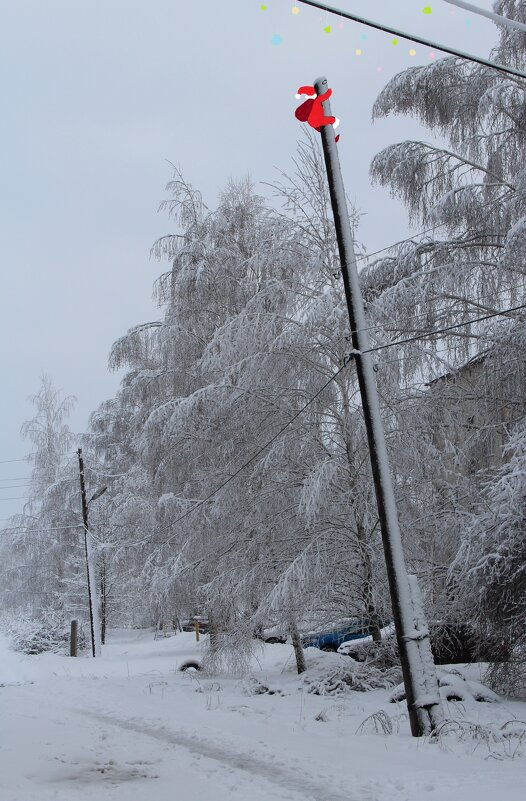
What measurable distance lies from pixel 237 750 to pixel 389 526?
2871 millimetres

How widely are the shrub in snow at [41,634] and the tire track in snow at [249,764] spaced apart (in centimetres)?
2225

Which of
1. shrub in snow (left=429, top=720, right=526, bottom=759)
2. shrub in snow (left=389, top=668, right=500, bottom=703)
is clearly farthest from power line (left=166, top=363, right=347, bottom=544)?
shrub in snow (left=429, top=720, right=526, bottom=759)

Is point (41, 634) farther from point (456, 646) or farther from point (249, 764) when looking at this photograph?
point (249, 764)

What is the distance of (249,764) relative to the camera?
24.2ft

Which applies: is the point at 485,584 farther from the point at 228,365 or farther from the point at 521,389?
the point at 228,365

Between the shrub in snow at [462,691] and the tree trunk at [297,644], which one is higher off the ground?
the tree trunk at [297,644]

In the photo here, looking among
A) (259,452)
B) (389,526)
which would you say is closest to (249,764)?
(389,526)

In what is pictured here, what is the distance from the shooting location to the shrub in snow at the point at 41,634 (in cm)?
3093

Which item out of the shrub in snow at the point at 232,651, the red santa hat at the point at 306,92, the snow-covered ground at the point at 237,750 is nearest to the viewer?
the snow-covered ground at the point at 237,750

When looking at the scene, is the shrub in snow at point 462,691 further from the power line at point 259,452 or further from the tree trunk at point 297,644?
the power line at point 259,452

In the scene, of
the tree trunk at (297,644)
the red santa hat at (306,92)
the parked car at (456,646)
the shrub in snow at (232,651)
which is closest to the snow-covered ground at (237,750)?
the parked car at (456,646)

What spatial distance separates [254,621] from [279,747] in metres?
5.70

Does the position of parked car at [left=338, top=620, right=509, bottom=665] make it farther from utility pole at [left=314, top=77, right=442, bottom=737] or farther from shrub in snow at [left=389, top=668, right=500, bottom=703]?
utility pole at [left=314, top=77, right=442, bottom=737]

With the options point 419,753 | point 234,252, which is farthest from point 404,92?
point 419,753
